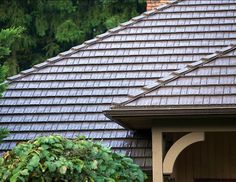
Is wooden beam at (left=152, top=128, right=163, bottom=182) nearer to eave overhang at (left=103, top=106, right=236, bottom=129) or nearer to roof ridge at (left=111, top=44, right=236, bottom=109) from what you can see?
eave overhang at (left=103, top=106, right=236, bottom=129)

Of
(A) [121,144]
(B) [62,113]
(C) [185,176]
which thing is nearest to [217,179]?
(C) [185,176]

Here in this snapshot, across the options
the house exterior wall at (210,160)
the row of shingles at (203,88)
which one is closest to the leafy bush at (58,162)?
the row of shingles at (203,88)

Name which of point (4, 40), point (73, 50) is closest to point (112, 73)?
point (73, 50)

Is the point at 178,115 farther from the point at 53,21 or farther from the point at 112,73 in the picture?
the point at 53,21

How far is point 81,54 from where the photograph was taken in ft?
45.7

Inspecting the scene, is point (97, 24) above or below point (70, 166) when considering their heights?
above

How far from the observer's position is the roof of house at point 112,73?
40.5 ft

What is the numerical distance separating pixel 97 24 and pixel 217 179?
1281 centimetres

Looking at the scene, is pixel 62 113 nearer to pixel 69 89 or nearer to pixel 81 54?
pixel 69 89

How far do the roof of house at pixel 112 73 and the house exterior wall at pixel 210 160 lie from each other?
767mm

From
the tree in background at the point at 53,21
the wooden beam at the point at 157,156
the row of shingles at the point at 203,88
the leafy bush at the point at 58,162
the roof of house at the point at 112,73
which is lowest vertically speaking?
the leafy bush at the point at 58,162

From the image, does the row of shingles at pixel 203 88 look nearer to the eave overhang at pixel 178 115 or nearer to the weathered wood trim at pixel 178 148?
the eave overhang at pixel 178 115

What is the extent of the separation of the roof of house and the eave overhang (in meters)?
1.13

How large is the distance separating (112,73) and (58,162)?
427cm
